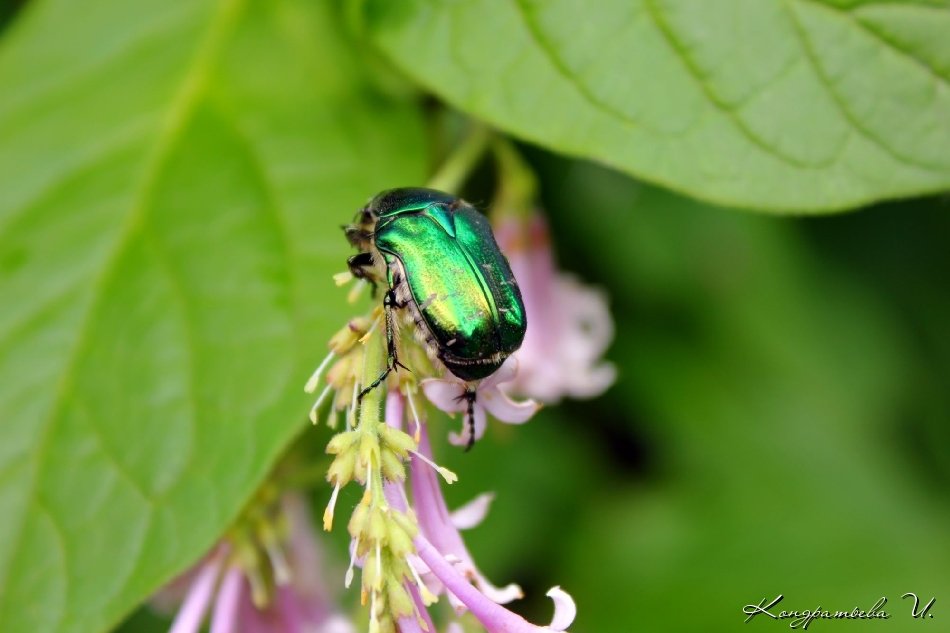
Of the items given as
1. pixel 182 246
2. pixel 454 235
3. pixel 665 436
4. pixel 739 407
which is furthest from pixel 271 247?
pixel 739 407

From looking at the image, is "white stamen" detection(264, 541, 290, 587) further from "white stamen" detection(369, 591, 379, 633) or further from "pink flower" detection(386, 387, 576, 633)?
"white stamen" detection(369, 591, 379, 633)

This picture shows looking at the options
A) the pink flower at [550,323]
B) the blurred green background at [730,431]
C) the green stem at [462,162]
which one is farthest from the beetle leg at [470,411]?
the blurred green background at [730,431]

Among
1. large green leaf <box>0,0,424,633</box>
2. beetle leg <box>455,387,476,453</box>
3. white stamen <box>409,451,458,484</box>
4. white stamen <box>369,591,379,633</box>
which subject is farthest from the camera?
large green leaf <box>0,0,424,633</box>

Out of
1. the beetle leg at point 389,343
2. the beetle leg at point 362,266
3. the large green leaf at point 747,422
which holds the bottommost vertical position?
the large green leaf at point 747,422

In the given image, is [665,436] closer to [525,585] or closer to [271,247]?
[525,585]

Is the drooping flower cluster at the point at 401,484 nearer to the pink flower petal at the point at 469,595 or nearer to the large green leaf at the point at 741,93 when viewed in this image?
the pink flower petal at the point at 469,595

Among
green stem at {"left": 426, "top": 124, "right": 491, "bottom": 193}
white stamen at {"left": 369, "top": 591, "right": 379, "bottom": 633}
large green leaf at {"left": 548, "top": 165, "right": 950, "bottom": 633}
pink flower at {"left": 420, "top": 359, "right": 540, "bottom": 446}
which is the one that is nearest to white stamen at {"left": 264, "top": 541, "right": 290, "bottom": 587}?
pink flower at {"left": 420, "top": 359, "right": 540, "bottom": 446}
